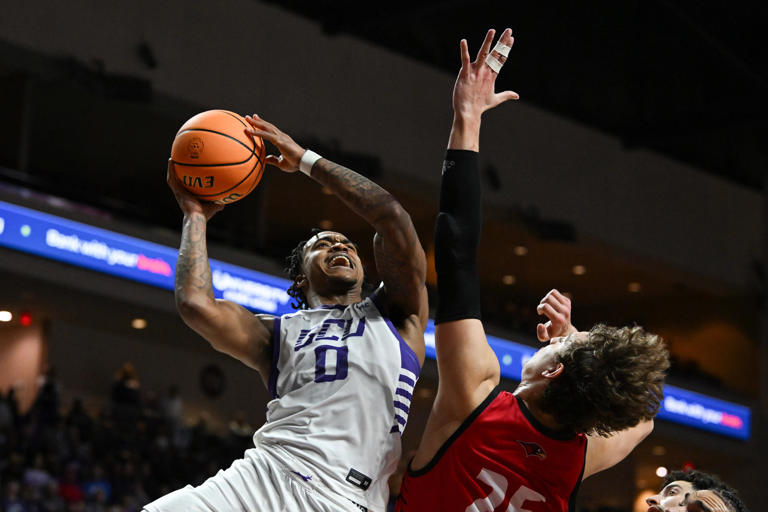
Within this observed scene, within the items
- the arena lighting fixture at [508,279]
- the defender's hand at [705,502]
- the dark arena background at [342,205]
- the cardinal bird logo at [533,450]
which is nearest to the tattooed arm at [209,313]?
the cardinal bird logo at [533,450]

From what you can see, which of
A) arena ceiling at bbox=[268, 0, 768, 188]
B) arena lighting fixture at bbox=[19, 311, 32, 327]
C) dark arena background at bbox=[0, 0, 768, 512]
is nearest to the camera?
dark arena background at bbox=[0, 0, 768, 512]

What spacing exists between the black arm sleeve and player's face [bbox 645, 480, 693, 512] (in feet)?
3.25

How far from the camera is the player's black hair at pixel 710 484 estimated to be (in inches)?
134

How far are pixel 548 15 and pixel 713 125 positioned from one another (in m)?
4.70

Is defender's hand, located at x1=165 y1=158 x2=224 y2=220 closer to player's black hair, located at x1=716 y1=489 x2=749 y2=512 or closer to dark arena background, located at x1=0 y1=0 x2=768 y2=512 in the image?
player's black hair, located at x1=716 y1=489 x2=749 y2=512

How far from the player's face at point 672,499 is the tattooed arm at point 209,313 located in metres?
1.38

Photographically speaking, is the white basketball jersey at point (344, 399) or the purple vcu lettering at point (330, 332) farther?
the purple vcu lettering at point (330, 332)

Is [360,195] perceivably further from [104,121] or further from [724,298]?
[724,298]

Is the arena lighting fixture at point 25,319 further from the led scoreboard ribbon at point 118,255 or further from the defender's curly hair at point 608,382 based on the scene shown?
the defender's curly hair at point 608,382

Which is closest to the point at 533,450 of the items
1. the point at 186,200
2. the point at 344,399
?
the point at 344,399

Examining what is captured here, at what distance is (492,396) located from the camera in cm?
304

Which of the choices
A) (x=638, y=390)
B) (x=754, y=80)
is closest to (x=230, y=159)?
(x=638, y=390)

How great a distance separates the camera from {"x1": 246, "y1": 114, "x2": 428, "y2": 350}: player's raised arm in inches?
151

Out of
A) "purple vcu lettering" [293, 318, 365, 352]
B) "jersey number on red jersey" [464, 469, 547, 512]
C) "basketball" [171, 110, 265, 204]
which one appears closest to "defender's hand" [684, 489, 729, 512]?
"jersey number on red jersey" [464, 469, 547, 512]
